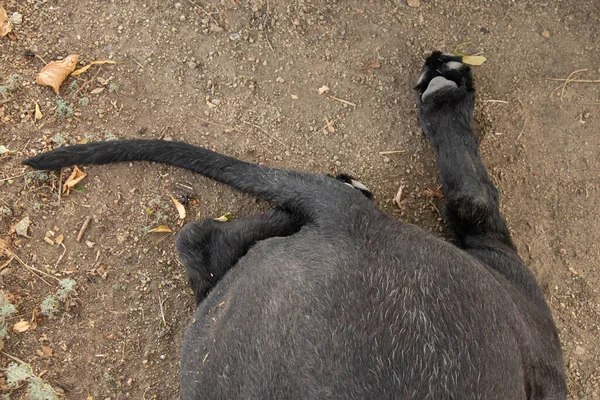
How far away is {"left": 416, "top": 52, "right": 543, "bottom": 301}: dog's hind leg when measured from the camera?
138 inches

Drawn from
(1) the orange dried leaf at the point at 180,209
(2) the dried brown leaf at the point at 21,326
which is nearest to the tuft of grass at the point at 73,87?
(1) the orange dried leaf at the point at 180,209

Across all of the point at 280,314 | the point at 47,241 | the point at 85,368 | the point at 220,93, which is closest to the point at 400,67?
the point at 220,93

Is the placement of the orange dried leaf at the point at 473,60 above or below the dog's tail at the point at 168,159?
above

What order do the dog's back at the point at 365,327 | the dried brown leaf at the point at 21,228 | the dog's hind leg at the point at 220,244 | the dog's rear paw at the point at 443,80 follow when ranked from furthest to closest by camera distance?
the dried brown leaf at the point at 21,228 → the dog's rear paw at the point at 443,80 → the dog's hind leg at the point at 220,244 → the dog's back at the point at 365,327

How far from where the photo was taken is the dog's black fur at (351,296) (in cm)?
238

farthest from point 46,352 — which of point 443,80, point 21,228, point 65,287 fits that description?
point 443,80

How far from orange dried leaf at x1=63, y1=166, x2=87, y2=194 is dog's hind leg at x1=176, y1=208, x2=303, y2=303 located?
3.45ft

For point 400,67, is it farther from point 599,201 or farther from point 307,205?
point 599,201

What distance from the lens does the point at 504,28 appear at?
3.99m

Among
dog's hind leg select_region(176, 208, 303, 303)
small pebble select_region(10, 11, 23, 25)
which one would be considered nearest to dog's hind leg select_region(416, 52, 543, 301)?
dog's hind leg select_region(176, 208, 303, 303)

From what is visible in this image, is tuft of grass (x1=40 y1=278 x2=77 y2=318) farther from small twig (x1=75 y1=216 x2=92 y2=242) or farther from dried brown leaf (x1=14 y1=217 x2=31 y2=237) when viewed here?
dried brown leaf (x1=14 y1=217 x2=31 y2=237)

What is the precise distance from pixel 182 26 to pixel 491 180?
2676mm

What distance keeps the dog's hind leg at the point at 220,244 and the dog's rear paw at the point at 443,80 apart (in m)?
1.40

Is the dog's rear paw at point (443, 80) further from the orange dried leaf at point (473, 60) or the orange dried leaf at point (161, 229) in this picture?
the orange dried leaf at point (161, 229)
